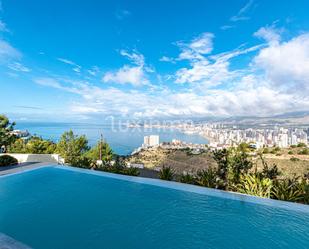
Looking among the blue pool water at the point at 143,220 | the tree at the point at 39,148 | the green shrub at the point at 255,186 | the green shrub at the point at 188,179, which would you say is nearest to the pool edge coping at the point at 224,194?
the blue pool water at the point at 143,220

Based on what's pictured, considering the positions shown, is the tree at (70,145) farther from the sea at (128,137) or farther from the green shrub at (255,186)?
the green shrub at (255,186)

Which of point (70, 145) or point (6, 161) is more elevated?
point (70, 145)

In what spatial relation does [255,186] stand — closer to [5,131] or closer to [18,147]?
[5,131]

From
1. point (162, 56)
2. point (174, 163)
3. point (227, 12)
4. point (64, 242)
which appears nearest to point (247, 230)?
point (64, 242)

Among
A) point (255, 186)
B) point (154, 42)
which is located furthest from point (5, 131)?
point (255, 186)

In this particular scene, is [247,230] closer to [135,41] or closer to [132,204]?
[132,204]

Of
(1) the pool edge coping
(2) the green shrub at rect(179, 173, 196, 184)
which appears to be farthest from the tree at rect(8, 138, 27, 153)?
(2) the green shrub at rect(179, 173, 196, 184)
